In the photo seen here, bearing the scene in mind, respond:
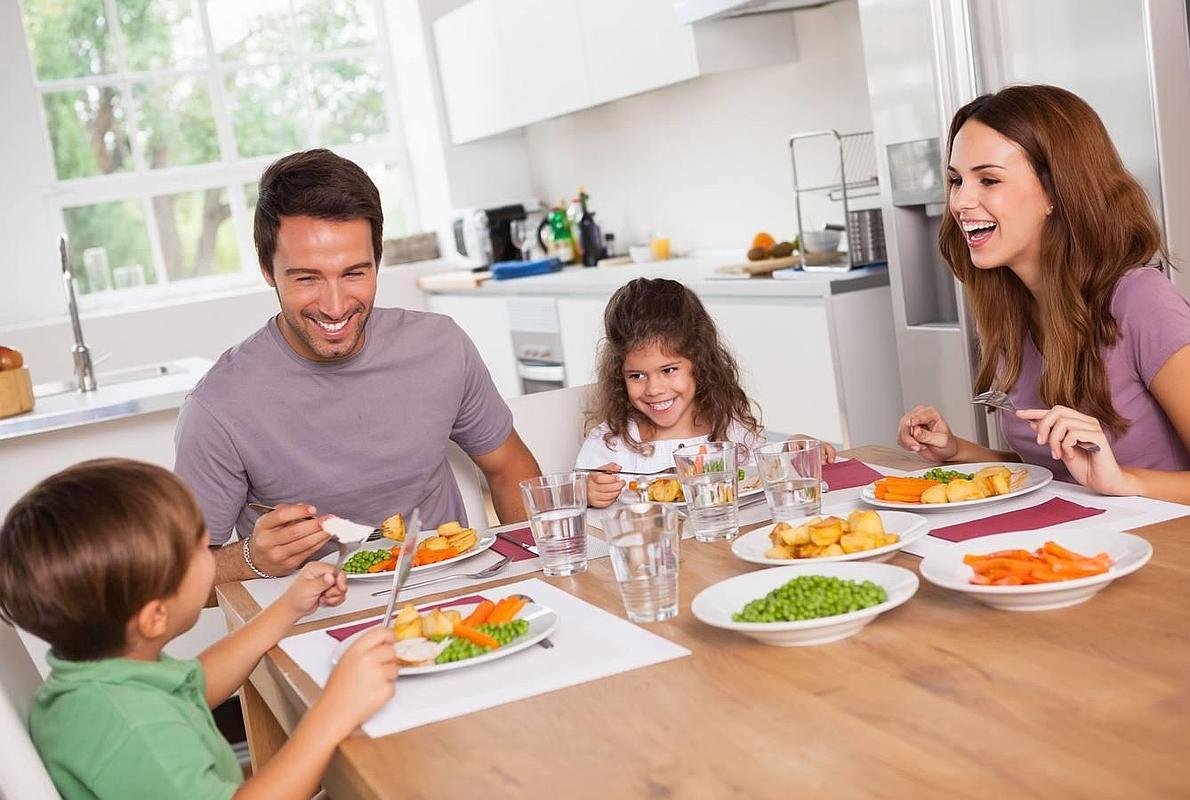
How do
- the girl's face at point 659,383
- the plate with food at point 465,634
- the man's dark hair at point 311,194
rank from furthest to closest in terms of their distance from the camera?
1. the girl's face at point 659,383
2. the man's dark hair at point 311,194
3. the plate with food at point 465,634

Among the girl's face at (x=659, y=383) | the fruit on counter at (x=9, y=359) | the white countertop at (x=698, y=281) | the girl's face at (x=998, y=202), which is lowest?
the girl's face at (x=659, y=383)

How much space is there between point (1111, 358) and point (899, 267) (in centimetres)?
145

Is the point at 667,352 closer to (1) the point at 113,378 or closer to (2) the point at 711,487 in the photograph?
(2) the point at 711,487

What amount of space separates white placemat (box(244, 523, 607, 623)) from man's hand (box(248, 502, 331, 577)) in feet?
0.15

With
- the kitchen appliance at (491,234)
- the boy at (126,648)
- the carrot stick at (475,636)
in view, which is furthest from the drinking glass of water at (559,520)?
the kitchen appliance at (491,234)

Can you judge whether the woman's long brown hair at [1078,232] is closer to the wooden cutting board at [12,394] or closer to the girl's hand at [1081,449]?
the girl's hand at [1081,449]

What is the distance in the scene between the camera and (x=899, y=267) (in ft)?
10.7

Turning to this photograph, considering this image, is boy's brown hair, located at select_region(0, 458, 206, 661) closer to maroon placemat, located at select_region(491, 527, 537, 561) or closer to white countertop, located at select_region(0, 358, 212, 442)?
maroon placemat, located at select_region(491, 527, 537, 561)

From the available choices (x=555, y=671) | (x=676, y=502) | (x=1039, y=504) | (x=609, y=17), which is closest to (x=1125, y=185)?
(x=1039, y=504)

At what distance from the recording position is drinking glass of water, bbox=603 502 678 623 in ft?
4.39

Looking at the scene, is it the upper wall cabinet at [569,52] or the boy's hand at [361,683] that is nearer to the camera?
the boy's hand at [361,683]

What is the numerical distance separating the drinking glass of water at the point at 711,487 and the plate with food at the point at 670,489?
0.09m

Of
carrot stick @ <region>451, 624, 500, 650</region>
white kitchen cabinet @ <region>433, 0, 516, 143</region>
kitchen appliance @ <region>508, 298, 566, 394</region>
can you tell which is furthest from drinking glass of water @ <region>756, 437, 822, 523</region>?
white kitchen cabinet @ <region>433, 0, 516, 143</region>

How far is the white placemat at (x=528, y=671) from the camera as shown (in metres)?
1.19
